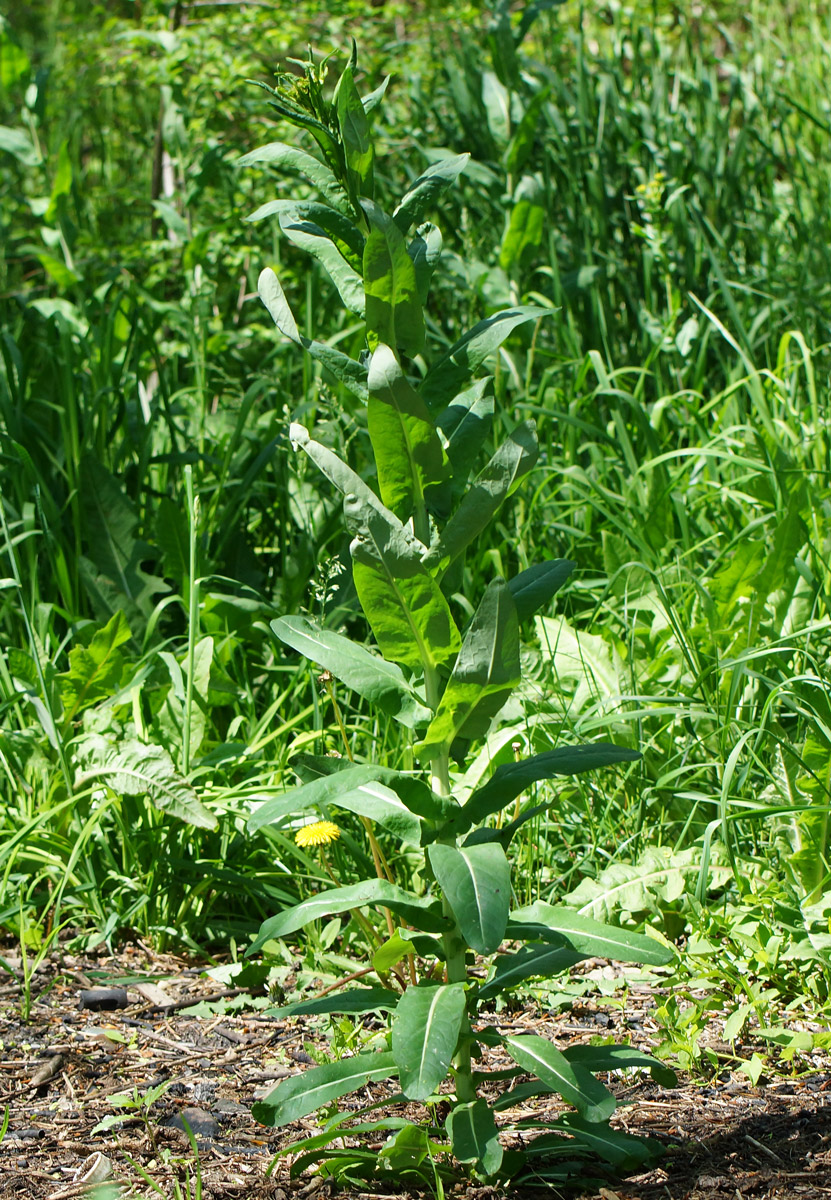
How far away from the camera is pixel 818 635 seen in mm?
2301

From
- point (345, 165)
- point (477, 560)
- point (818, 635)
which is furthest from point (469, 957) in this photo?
point (477, 560)

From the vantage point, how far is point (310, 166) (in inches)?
54.4

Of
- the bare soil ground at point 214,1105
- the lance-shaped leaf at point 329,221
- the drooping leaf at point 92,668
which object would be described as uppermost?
the lance-shaped leaf at point 329,221

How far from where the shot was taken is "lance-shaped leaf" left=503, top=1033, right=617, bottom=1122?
1.21 meters

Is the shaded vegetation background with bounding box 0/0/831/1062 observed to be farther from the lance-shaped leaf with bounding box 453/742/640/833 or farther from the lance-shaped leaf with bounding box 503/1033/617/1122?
the lance-shaped leaf with bounding box 453/742/640/833

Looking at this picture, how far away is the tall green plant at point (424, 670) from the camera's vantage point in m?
1.22

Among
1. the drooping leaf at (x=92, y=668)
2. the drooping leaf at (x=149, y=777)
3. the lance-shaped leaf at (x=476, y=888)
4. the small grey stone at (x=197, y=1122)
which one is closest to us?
the lance-shaped leaf at (x=476, y=888)

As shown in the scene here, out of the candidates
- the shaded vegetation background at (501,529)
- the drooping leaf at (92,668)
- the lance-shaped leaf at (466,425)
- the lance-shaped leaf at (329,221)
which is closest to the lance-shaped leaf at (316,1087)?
the shaded vegetation background at (501,529)

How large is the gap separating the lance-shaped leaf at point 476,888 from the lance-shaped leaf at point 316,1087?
312mm

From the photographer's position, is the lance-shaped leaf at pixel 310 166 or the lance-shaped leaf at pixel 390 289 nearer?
the lance-shaped leaf at pixel 390 289

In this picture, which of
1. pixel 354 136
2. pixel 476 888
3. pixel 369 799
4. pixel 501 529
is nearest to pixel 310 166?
pixel 354 136

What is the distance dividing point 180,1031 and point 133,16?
8587 millimetres

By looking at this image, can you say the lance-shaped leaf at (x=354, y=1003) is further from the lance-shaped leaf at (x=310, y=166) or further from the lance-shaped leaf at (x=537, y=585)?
the lance-shaped leaf at (x=310, y=166)

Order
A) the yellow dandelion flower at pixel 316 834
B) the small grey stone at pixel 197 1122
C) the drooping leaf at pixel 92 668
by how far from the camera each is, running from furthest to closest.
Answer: the drooping leaf at pixel 92 668 < the yellow dandelion flower at pixel 316 834 < the small grey stone at pixel 197 1122
